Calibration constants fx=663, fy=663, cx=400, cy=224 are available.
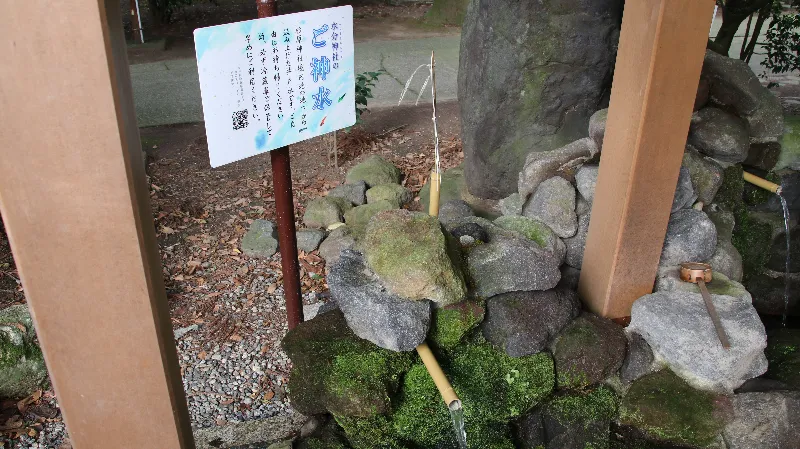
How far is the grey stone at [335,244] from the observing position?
14.5 ft

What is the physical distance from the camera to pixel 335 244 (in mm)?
4480

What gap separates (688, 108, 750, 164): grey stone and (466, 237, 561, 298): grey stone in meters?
1.39

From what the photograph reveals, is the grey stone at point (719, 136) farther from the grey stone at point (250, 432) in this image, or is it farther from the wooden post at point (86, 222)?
the wooden post at point (86, 222)

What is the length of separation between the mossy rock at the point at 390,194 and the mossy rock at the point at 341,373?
7.91ft

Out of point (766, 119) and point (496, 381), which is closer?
point (496, 381)

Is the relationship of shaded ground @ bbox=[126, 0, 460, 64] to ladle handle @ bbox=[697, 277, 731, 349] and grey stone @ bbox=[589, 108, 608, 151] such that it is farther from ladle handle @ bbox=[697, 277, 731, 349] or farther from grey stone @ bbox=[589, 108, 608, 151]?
ladle handle @ bbox=[697, 277, 731, 349]

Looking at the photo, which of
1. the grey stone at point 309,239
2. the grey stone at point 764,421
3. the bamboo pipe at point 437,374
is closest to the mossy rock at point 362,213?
the grey stone at point 309,239

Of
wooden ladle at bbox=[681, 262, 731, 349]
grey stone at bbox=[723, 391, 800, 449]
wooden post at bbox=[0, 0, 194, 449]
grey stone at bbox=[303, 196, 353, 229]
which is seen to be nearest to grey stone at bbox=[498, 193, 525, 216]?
wooden ladle at bbox=[681, 262, 731, 349]

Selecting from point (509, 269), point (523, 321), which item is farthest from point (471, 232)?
point (523, 321)

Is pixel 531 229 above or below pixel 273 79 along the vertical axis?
below

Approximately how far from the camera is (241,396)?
3344 millimetres

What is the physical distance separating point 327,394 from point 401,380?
297 mm

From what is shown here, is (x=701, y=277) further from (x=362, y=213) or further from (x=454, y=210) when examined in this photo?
(x=362, y=213)

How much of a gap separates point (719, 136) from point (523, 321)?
5.61 feet
